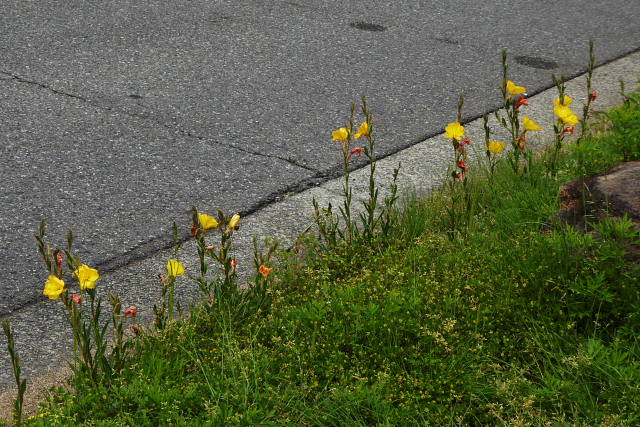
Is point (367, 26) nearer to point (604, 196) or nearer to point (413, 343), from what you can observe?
point (604, 196)

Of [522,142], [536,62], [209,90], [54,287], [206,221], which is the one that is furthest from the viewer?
[536,62]

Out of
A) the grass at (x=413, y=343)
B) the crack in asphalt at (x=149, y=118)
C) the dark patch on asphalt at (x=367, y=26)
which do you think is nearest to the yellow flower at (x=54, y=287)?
the grass at (x=413, y=343)

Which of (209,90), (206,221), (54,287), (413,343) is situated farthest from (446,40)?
(54,287)

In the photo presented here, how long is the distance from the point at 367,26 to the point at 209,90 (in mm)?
2088

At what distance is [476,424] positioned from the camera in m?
3.00

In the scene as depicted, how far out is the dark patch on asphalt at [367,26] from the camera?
746 cm

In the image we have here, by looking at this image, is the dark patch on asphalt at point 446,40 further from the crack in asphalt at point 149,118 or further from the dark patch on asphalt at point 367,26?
the crack in asphalt at point 149,118

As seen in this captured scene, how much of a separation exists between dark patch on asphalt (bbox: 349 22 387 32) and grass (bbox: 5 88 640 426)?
3.78 metres

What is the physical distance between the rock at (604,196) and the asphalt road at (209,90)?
147cm

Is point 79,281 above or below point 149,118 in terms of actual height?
above

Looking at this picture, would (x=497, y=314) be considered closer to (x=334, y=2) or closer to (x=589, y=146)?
(x=589, y=146)

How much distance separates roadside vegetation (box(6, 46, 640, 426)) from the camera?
2.95 meters

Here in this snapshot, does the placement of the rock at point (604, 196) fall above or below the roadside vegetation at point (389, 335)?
above

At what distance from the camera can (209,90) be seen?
5.90m
